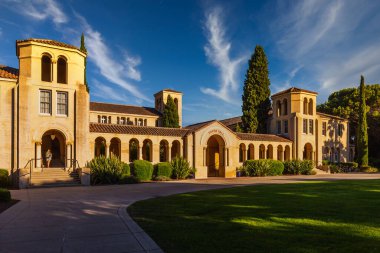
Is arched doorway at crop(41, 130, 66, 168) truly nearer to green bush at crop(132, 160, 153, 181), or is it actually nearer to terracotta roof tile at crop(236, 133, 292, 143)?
green bush at crop(132, 160, 153, 181)

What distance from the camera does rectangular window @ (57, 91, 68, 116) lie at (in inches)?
993

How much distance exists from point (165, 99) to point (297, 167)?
3118 cm

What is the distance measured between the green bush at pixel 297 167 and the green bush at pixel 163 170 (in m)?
17.7

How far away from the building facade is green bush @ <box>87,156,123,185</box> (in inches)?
99.5

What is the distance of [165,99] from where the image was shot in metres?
60.1

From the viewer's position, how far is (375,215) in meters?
9.46

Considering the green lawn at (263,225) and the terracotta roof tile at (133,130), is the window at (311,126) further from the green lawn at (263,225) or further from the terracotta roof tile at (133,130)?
the green lawn at (263,225)

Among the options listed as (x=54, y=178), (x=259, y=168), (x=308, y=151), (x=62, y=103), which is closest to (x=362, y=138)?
(x=308, y=151)

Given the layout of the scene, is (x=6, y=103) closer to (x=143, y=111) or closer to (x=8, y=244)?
(x=8, y=244)

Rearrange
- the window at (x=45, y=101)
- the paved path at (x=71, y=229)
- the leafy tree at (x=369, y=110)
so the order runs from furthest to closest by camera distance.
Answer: the leafy tree at (x=369, y=110)
the window at (x=45, y=101)
the paved path at (x=71, y=229)

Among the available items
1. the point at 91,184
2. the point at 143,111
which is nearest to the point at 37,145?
the point at 91,184

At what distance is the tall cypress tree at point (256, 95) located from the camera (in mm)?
46406

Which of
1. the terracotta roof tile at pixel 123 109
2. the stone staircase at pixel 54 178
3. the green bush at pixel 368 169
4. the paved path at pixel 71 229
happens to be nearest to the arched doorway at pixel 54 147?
the stone staircase at pixel 54 178

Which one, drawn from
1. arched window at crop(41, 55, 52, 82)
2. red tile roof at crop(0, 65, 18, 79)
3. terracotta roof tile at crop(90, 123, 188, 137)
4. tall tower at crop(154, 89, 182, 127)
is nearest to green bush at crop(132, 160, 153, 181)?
terracotta roof tile at crop(90, 123, 188, 137)
